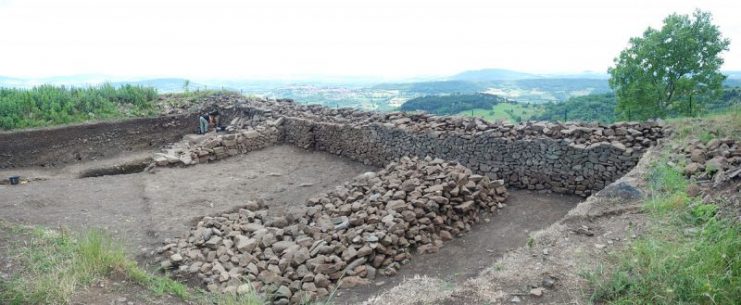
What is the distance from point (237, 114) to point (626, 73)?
18.5m

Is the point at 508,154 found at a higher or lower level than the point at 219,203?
higher

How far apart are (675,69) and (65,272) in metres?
24.3

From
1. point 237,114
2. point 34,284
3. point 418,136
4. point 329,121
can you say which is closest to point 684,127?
point 418,136

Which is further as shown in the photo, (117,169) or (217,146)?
(117,169)

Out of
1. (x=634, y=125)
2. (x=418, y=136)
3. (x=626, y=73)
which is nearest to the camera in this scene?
(x=634, y=125)

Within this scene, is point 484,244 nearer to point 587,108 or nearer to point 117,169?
point 117,169

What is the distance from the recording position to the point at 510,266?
4715 millimetres

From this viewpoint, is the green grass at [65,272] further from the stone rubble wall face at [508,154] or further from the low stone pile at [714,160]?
the stone rubble wall face at [508,154]

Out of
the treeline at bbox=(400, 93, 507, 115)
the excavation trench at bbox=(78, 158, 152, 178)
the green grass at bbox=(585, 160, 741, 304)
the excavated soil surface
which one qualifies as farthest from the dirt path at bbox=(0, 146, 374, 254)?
the treeline at bbox=(400, 93, 507, 115)

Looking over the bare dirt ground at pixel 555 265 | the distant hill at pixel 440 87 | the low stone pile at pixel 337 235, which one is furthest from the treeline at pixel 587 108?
the distant hill at pixel 440 87

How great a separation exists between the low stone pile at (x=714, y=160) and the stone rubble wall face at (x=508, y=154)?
1275mm

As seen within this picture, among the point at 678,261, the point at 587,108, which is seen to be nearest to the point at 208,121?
the point at 678,261

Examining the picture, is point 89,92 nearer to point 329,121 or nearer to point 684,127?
point 329,121

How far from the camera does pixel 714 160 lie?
20.0 ft
